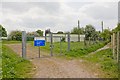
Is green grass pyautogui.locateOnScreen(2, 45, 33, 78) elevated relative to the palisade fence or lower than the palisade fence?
lower

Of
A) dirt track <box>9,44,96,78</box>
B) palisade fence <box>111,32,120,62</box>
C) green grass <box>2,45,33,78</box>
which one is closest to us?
green grass <box>2,45,33,78</box>

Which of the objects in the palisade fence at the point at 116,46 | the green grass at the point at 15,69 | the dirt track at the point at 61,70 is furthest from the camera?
the palisade fence at the point at 116,46

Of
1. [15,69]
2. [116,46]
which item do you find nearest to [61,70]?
[15,69]

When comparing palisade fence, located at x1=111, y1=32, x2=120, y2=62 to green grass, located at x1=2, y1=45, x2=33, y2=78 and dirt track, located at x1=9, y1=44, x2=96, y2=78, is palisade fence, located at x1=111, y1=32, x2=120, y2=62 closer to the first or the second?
dirt track, located at x1=9, y1=44, x2=96, y2=78

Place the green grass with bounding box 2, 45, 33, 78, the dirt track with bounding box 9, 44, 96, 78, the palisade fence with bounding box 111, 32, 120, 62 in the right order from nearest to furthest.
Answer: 1. the green grass with bounding box 2, 45, 33, 78
2. the dirt track with bounding box 9, 44, 96, 78
3. the palisade fence with bounding box 111, 32, 120, 62

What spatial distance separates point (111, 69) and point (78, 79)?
2871mm

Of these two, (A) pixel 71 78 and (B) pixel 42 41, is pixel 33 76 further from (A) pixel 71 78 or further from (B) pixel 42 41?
(B) pixel 42 41

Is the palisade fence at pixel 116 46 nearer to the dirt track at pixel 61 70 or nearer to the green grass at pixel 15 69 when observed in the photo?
the dirt track at pixel 61 70

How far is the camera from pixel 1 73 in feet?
33.9

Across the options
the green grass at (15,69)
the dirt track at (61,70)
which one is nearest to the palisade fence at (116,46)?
the dirt track at (61,70)

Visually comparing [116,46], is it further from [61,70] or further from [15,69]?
[15,69]

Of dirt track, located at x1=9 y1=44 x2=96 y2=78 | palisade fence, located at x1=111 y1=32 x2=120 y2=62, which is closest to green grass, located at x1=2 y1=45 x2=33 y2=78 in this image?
dirt track, located at x1=9 y1=44 x2=96 y2=78

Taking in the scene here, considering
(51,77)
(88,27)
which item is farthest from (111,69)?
(88,27)

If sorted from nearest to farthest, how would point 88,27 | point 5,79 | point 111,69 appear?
point 5,79 → point 111,69 → point 88,27
